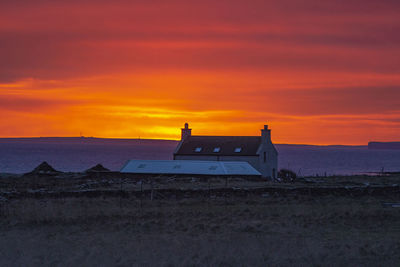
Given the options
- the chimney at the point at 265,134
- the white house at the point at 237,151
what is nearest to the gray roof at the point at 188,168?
the white house at the point at 237,151

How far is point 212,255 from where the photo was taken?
1888 cm

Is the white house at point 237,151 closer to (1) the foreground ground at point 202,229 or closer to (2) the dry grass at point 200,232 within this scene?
(1) the foreground ground at point 202,229

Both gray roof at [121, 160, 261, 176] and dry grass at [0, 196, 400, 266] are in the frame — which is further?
gray roof at [121, 160, 261, 176]

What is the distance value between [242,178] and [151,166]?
9.98 m

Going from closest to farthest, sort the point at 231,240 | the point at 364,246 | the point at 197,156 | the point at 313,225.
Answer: the point at 364,246, the point at 231,240, the point at 313,225, the point at 197,156

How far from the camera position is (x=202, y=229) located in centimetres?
2417

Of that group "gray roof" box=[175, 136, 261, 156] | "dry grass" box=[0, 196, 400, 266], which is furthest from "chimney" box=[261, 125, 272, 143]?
"dry grass" box=[0, 196, 400, 266]

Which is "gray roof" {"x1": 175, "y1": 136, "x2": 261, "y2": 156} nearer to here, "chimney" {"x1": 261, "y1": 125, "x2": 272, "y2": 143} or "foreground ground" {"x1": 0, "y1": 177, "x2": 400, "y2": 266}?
"chimney" {"x1": 261, "y1": 125, "x2": 272, "y2": 143}

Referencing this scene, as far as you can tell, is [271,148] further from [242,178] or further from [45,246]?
[45,246]

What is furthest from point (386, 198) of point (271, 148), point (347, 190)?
point (271, 148)

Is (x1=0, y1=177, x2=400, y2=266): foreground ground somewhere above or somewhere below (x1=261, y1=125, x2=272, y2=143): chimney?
below

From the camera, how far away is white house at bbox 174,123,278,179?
201 feet

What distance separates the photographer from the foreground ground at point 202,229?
61.4ft

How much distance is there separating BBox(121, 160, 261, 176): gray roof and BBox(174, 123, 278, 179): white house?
6.24 m
